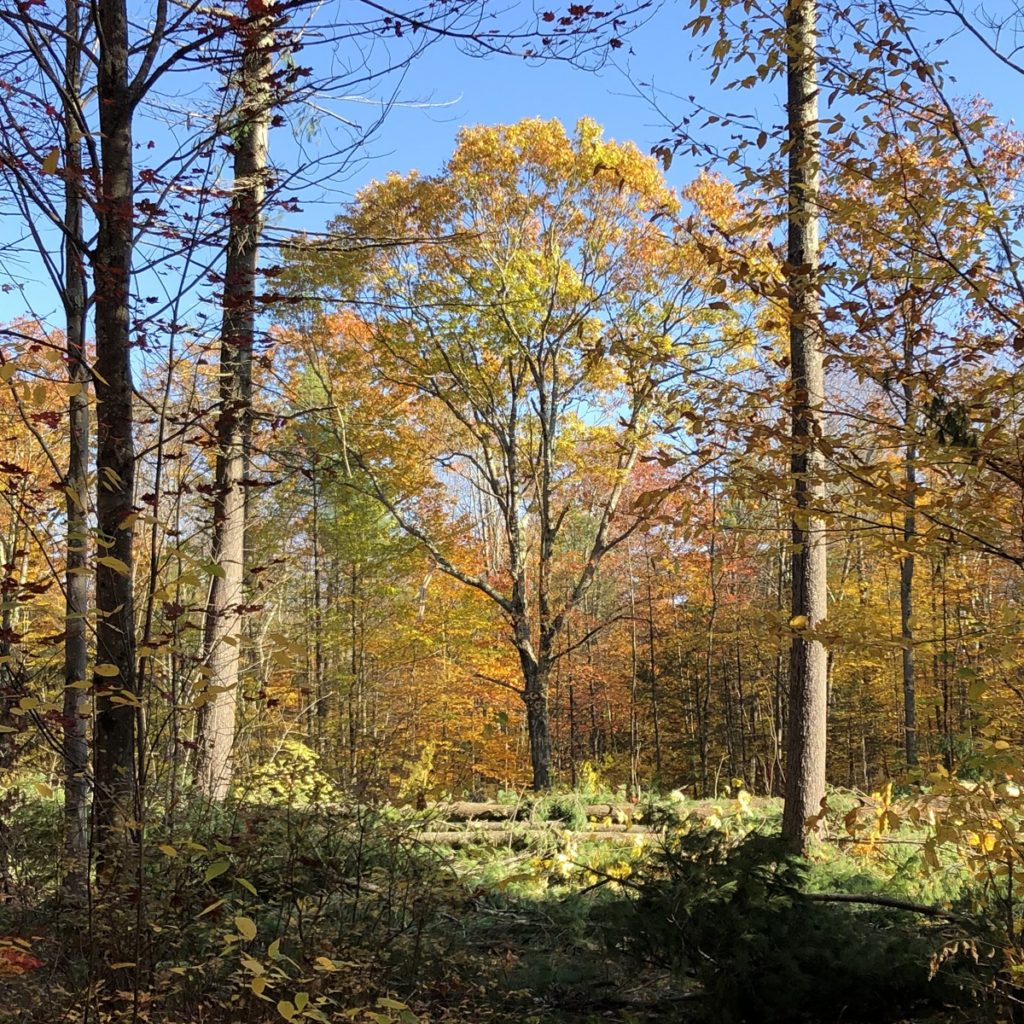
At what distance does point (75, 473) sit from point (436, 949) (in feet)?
8.61

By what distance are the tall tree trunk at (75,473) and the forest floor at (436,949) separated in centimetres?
23

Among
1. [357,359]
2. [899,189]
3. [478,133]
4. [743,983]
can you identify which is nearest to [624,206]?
[478,133]

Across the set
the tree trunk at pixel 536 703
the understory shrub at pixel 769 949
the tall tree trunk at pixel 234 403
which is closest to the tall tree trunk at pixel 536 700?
the tree trunk at pixel 536 703

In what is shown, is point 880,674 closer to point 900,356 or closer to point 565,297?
point 565,297

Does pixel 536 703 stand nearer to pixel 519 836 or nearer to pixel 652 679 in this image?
pixel 519 836

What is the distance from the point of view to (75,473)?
3527 millimetres

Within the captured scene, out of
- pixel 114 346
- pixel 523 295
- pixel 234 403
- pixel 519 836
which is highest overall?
pixel 523 295

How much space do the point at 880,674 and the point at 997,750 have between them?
1772cm

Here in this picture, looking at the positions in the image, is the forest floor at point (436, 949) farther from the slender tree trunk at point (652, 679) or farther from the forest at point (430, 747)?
the slender tree trunk at point (652, 679)

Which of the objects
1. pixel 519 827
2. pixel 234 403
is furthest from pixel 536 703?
pixel 234 403

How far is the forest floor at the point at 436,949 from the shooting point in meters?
2.63

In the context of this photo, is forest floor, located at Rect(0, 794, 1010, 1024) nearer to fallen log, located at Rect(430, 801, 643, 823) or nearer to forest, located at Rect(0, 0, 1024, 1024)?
forest, located at Rect(0, 0, 1024, 1024)

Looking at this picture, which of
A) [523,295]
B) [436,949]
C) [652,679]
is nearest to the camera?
[436,949]

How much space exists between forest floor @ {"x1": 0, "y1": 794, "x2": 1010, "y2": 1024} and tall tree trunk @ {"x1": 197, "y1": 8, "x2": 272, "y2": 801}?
2.53 feet
